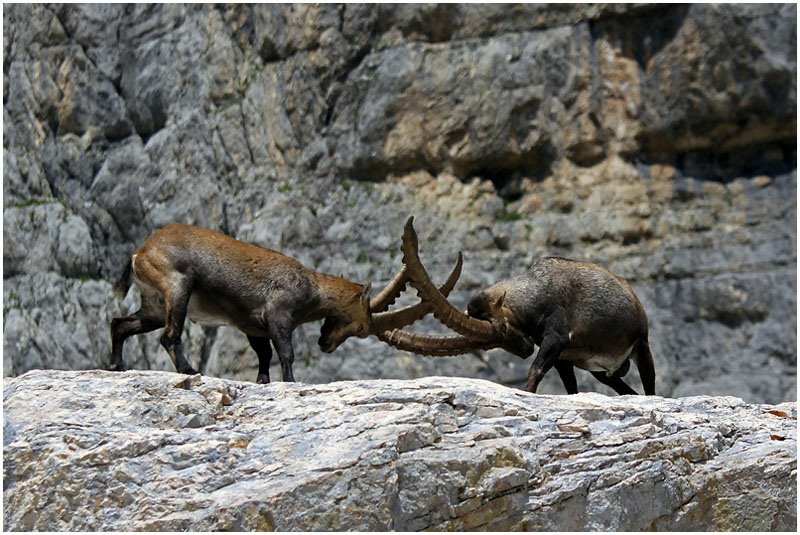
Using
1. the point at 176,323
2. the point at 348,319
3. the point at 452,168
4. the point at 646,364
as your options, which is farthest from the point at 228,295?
the point at 452,168

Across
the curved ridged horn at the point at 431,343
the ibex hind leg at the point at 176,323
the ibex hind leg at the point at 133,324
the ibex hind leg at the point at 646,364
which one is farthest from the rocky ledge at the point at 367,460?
the curved ridged horn at the point at 431,343

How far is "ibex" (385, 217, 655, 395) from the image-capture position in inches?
399

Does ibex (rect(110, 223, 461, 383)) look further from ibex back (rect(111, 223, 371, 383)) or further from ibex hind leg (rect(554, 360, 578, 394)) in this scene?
ibex hind leg (rect(554, 360, 578, 394))

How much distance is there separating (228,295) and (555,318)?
278 centimetres

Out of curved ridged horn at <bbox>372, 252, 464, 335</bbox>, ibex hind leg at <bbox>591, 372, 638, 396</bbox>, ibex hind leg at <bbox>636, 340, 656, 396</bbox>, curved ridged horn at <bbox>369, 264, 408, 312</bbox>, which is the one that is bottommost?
ibex hind leg at <bbox>591, 372, 638, 396</bbox>

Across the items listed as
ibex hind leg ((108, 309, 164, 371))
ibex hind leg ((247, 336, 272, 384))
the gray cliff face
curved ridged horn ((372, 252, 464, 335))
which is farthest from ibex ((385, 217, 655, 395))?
the gray cliff face

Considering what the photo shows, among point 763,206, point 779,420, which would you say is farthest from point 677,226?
point 779,420

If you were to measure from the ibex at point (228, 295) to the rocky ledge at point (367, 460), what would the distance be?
1912mm

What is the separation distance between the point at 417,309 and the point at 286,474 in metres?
4.43

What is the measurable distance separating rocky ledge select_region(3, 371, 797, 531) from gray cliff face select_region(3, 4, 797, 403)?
925cm

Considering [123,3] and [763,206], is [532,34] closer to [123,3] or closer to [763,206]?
[763,206]

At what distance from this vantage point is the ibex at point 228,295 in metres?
9.62

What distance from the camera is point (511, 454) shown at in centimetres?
680

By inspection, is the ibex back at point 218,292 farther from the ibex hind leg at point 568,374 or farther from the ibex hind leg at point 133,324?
the ibex hind leg at point 568,374
